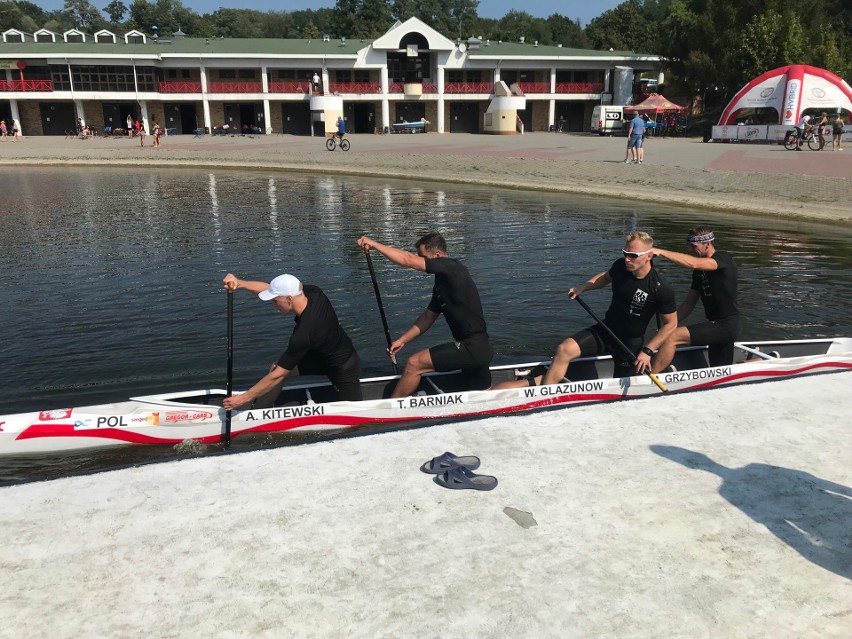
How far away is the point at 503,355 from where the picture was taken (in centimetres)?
1094

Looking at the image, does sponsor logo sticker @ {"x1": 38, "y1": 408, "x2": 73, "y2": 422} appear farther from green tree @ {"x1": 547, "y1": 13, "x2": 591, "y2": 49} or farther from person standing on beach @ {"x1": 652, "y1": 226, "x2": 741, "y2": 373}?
green tree @ {"x1": 547, "y1": 13, "x2": 591, "y2": 49}

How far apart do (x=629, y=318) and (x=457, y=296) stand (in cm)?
219

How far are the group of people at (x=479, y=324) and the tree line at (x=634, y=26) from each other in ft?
151

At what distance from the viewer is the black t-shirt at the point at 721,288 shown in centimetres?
884

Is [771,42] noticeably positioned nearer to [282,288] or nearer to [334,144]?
[334,144]

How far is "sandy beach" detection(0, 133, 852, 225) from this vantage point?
24.8m

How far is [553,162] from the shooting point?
32.8 metres

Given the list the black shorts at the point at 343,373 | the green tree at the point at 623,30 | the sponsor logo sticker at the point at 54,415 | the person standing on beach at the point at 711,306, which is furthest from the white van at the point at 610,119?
the sponsor logo sticker at the point at 54,415

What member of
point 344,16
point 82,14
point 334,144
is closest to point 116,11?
point 82,14

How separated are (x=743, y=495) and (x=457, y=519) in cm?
240

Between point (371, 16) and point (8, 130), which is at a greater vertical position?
point (371, 16)

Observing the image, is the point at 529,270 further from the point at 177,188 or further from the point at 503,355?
the point at 177,188

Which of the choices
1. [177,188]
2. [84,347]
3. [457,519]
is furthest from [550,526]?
[177,188]

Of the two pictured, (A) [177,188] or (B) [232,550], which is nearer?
(B) [232,550]
